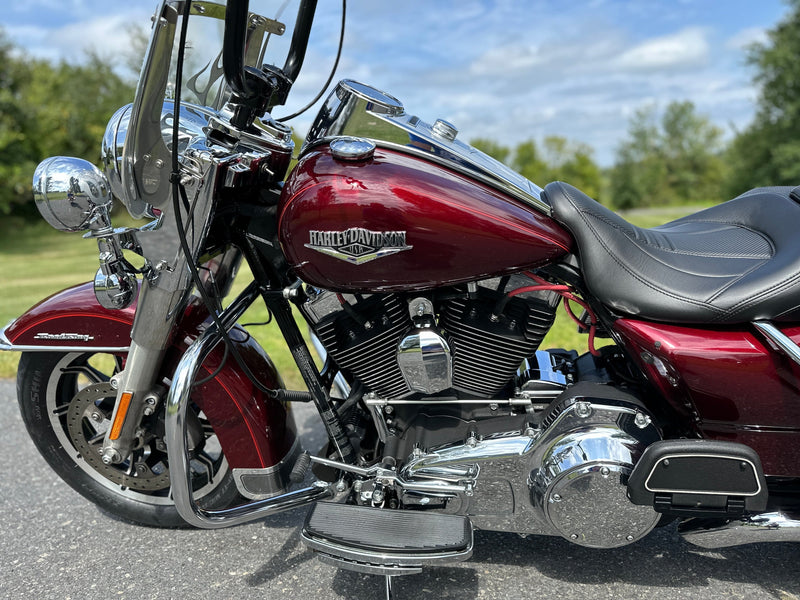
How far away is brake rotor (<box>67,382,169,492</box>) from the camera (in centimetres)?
243

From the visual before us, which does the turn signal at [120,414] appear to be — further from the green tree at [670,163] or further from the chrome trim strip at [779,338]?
the green tree at [670,163]

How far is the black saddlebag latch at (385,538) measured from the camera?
6.19 feet

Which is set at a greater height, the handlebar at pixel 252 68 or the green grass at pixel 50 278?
the handlebar at pixel 252 68

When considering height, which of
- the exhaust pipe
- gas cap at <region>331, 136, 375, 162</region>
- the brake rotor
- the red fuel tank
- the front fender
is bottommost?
the brake rotor

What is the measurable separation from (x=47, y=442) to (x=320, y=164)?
164cm

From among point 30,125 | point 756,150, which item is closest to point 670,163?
point 756,150

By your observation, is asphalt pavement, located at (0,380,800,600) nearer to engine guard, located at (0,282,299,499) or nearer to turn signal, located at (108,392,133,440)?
engine guard, located at (0,282,299,499)

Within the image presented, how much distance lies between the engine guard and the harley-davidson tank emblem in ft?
2.16

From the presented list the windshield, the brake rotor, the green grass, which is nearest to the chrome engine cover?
the brake rotor

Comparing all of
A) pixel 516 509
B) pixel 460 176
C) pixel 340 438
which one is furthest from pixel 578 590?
pixel 460 176

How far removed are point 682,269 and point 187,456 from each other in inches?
65.0

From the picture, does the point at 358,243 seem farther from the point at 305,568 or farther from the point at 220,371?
the point at 305,568

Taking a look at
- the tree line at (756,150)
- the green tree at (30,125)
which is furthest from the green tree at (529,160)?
the green tree at (30,125)

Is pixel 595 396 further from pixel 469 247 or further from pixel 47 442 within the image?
pixel 47 442
